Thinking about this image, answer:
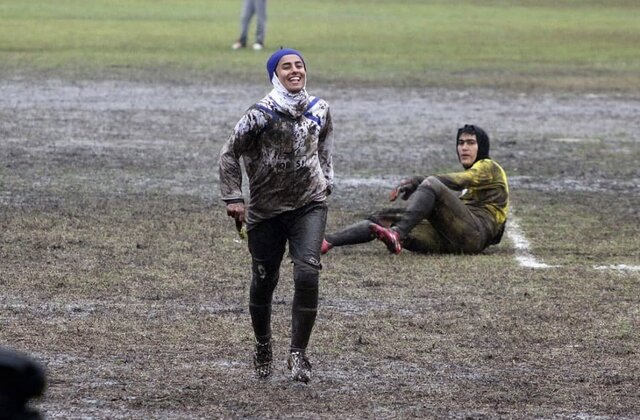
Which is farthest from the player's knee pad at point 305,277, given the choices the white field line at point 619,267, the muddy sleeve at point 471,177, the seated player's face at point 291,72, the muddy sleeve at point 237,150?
the muddy sleeve at point 471,177

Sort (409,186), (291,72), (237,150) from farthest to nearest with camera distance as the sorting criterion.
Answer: (409,186), (237,150), (291,72)

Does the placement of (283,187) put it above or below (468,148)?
above

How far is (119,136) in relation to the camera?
18.0 m

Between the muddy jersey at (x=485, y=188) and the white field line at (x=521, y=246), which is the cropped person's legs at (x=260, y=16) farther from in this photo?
the muddy jersey at (x=485, y=188)

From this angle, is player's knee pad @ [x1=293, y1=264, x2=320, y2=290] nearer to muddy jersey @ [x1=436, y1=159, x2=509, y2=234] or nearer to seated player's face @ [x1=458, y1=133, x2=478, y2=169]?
muddy jersey @ [x1=436, y1=159, x2=509, y2=234]

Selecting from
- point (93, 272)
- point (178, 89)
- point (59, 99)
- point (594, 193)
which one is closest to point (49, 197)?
point (93, 272)

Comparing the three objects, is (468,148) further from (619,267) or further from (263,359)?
(263,359)

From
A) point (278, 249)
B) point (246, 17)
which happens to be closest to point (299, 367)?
point (278, 249)

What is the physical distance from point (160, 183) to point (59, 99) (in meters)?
7.40

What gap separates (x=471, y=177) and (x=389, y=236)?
34.4 inches

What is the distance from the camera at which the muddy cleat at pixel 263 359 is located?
723cm

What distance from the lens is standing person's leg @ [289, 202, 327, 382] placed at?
712 centimetres

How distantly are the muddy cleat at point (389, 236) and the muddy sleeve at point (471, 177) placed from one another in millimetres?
627

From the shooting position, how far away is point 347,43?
34031 millimetres
